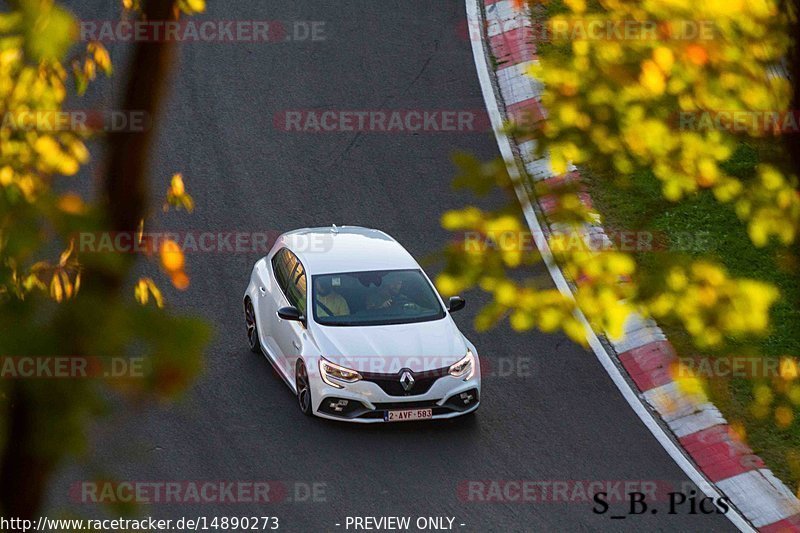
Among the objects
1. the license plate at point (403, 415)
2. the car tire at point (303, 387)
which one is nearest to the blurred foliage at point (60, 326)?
the license plate at point (403, 415)

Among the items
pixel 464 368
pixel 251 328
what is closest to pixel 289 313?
pixel 251 328

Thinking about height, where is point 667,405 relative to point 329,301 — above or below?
below

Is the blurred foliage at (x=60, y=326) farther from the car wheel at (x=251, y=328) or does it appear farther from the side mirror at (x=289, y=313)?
the car wheel at (x=251, y=328)

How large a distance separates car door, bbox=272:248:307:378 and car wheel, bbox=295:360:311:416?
Result: 5.6 inches

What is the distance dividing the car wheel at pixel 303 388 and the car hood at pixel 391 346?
12.9 inches

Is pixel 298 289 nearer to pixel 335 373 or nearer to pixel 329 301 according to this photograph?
pixel 329 301

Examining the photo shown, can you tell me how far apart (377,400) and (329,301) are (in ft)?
4.02

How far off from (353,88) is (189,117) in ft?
7.97

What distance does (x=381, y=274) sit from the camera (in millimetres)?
11547

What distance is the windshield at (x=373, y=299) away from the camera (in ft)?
36.8

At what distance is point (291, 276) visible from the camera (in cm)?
1186

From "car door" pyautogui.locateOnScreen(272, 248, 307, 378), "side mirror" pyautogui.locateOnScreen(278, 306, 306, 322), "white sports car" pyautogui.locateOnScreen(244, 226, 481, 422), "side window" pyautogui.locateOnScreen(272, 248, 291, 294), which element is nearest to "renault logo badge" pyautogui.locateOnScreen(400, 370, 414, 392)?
"white sports car" pyautogui.locateOnScreen(244, 226, 481, 422)

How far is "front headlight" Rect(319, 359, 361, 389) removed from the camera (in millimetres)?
10758

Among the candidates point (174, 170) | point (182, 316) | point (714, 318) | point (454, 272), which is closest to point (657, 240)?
point (174, 170)
